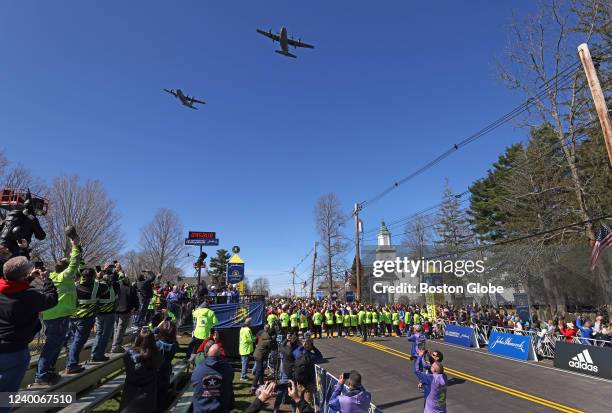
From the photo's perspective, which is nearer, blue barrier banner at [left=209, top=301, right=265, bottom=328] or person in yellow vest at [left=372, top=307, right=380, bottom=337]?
blue barrier banner at [left=209, top=301, right=265, bottom=328]

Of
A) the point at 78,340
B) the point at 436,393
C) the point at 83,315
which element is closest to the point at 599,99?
the point at 436,393

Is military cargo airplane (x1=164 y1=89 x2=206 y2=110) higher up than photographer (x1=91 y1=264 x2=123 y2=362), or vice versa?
military cargo airplane (x1=164 y1=89 x2=206 y2=110)

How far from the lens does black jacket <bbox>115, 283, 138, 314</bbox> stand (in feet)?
28.9

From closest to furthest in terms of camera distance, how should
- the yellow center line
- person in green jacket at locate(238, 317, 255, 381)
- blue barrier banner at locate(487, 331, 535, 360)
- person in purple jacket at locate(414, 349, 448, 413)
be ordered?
person in purple jacket at locate(414, 349, 448, 413) < the yellow center line < person in green jacket at locate(238, 317, 255, 381) < blue barrier banner at locate(487, 331, 535, 360)

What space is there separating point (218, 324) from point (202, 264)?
16.1 ft

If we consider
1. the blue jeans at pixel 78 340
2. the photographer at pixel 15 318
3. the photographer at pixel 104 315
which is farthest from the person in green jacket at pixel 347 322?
the photographer at pixel 15 318

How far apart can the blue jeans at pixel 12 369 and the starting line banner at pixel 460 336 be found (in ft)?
71.3

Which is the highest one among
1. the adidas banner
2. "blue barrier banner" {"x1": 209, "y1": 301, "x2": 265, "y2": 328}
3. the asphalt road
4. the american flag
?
the american flag

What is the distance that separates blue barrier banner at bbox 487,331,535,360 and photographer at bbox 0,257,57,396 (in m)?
19.2

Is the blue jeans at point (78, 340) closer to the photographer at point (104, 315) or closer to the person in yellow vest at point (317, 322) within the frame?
the photographer at point (104, 315)

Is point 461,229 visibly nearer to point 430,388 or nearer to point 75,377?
point 430,388

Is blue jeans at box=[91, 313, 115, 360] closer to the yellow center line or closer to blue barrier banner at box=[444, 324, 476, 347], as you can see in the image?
the yellow center line

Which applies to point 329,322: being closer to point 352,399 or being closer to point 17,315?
point 352,399

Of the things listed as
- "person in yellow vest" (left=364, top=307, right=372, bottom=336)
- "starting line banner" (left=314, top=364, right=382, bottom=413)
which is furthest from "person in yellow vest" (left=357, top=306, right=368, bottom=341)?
"starting line banner" (left=314, top=364, right=382, bottom=413)
